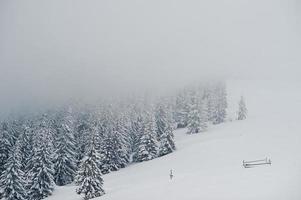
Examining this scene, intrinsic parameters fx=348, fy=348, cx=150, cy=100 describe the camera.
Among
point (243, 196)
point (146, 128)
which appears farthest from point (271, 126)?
point (243, 196)

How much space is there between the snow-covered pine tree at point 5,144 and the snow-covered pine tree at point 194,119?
4397 centimetres

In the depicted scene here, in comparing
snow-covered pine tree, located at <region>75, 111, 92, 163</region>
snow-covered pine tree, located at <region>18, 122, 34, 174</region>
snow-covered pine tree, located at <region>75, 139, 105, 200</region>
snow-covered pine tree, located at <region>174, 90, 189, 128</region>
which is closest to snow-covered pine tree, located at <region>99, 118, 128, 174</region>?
snow-covered pine tree, located at <region>75, 111, 92, 163</region>

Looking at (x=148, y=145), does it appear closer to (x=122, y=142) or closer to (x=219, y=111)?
(x=122, y=142)

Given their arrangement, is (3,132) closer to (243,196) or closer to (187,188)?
(187,188)

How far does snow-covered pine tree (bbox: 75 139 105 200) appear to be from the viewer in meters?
41.3

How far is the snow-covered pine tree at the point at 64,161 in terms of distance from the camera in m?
68.9

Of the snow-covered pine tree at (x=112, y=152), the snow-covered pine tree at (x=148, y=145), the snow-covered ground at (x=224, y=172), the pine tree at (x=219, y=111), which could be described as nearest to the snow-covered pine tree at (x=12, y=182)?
the snow-covered ground at (x=224, y=172)

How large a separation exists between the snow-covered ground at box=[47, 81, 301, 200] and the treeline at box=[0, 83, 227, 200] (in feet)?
12.0

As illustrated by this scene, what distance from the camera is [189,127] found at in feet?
300

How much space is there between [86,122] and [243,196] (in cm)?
7343

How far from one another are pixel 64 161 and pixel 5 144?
1779 cm

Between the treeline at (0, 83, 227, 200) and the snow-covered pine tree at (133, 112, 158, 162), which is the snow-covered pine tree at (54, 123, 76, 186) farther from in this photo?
the snow-covered pine tree at (133, 112, 158, 162)

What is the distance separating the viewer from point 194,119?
90312mm

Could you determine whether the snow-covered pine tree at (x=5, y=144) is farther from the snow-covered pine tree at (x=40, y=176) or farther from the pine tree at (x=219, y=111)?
the pine tree at (x=219, y=111)
